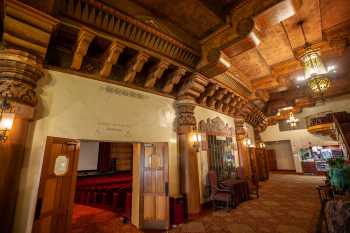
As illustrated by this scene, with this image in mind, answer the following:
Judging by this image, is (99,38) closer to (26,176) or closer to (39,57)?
(39,57)

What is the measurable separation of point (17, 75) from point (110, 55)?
1.31 m

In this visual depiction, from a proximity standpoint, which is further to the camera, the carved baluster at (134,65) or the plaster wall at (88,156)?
the plaster wall at (88,156)

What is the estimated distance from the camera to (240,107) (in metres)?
6.43

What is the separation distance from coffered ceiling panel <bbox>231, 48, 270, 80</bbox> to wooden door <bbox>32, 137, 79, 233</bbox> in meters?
4.57

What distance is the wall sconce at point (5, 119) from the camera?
6.31 feet

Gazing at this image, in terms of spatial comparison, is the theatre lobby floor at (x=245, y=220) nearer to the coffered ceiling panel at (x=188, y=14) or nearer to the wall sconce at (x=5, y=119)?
the wall sconce at (x=5, y=119)

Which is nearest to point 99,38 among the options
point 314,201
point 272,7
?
point 272,7

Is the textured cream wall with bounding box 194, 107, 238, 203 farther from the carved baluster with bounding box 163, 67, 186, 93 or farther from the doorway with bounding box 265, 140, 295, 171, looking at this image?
the doorway with bounding box 265, 140, 295, 171

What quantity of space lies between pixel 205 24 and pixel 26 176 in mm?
4012

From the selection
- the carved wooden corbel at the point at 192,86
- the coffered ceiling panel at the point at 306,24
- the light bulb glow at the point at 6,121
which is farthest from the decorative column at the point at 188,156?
the light bulb glow at the point at 6,121

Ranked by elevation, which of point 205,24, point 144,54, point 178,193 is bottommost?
point 178,193

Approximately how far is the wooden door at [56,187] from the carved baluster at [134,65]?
157cm

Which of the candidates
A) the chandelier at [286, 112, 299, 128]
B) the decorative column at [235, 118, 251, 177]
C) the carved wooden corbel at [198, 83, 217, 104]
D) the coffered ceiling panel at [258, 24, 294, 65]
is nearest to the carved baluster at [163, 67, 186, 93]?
the carved wooden corbel at [198, 83, 217, 104]

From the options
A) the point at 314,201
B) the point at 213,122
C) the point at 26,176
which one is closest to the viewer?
the point at 26,176
